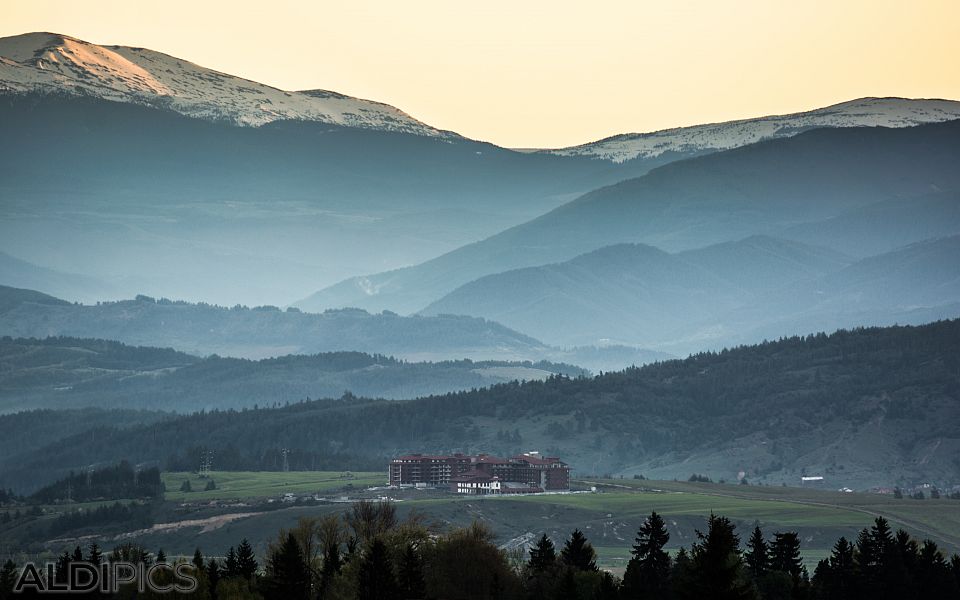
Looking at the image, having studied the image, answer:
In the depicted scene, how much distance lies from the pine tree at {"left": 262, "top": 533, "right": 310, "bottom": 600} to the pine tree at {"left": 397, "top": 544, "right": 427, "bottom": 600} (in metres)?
6.32

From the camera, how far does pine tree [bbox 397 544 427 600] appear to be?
13338 cm

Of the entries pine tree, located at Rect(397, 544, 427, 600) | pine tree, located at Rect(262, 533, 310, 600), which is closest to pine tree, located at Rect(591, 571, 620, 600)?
pine tree, located at Rect(397, 544, 427, 600)

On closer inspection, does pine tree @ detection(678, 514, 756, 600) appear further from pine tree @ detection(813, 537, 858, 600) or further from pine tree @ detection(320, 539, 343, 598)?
pine tree @ detection(320, 539, 343, 598)

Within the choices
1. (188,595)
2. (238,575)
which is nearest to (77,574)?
(238,575)

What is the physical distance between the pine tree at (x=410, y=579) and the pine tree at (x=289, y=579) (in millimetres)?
6320

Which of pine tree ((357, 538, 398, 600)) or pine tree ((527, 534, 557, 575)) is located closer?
pine tree ((357, 538, 398, 600))

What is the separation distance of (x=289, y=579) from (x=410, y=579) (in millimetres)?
7907

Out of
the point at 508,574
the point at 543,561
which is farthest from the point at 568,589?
the point at 543,561

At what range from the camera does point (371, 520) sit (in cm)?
17088

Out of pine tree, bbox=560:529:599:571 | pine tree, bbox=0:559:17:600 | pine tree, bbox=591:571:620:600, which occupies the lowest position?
pine tree, bbox=591:571:620:600

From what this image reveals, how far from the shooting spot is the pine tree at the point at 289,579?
135 m

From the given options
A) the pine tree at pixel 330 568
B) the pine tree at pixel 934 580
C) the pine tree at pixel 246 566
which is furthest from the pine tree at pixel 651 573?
the pine tree at pixel 246 566

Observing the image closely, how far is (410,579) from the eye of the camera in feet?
444

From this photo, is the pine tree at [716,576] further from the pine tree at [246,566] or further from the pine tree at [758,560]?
the pine tree at [246,566]
